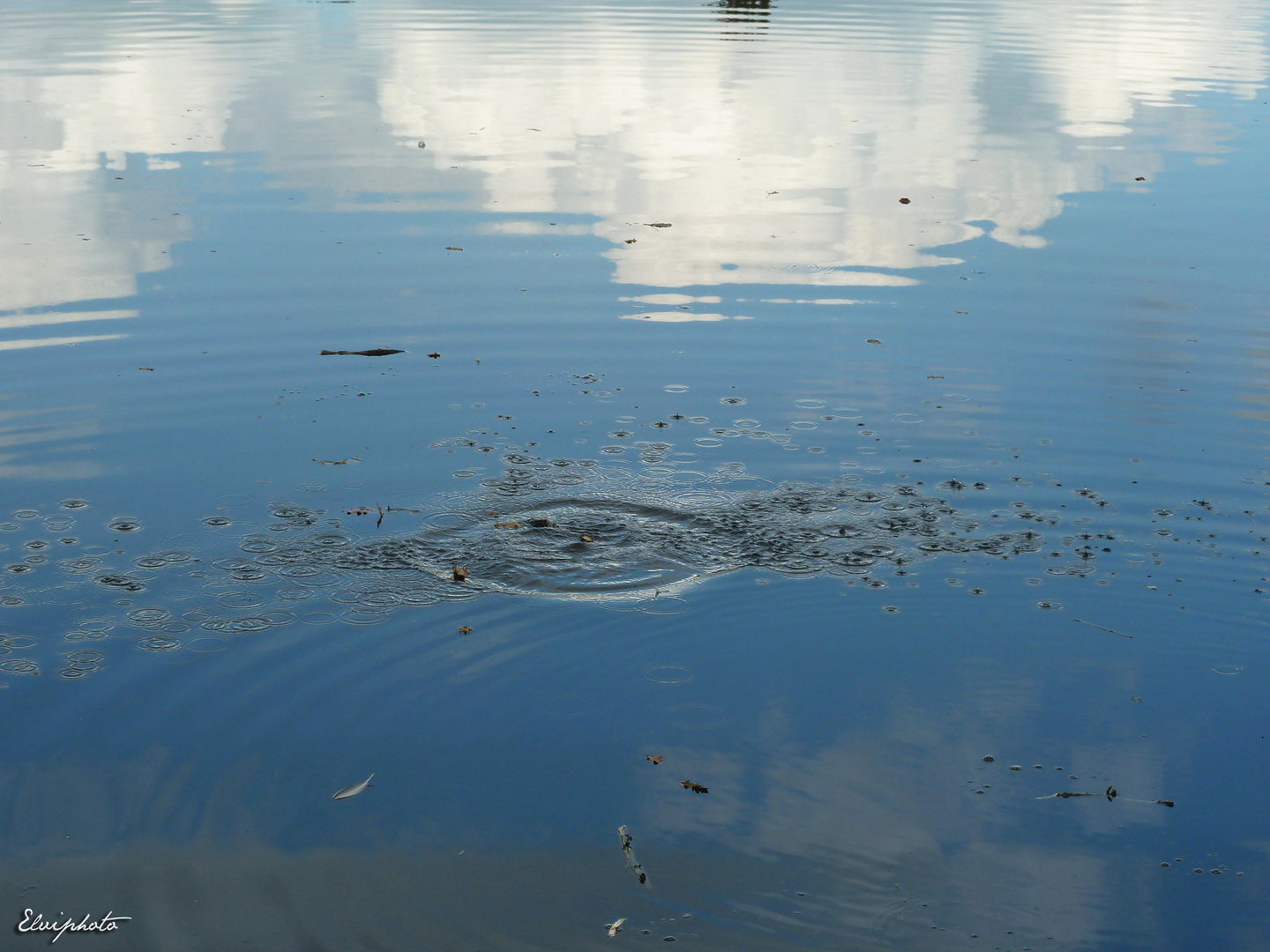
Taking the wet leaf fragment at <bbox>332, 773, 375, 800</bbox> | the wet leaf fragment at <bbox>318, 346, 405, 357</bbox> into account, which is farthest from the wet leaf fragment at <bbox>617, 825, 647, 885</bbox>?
the wet leaf fragment at <bbox>318, 346, 405, 357</bbox>

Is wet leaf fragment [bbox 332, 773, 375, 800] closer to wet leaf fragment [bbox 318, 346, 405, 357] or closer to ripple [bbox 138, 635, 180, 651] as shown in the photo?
ripple [bbox 138, 635, 180, 651]

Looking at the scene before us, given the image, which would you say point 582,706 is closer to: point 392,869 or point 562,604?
point 562,604

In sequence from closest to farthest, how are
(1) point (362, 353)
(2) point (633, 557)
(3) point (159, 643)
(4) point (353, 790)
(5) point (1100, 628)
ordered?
(4) point (353, 790)
(3) point (159, 643)
(5) point (1100, 628)
(2) point (633, 557)
(1) point (362, 353)

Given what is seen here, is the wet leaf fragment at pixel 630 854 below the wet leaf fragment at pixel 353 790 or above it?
below

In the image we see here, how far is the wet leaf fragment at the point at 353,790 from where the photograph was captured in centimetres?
734

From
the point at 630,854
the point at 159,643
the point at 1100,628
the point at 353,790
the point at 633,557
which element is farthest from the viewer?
the point at 633,557

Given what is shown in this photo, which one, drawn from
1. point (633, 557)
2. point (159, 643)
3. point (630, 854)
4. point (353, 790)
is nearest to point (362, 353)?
point (633, 557)

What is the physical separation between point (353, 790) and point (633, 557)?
10.1ft

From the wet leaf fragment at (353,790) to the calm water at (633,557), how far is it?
0.12m

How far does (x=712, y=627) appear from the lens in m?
9.00

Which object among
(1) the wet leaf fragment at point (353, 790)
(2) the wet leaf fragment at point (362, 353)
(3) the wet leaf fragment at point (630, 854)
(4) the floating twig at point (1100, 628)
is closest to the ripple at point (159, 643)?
(1) the wet leaf fragment at point (353, 790)

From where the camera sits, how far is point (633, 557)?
32.1 feet

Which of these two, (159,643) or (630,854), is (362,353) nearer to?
(159,643)

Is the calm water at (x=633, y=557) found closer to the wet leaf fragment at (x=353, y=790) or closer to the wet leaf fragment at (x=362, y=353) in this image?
the wet leaf fragment at (x=353, y=790)
